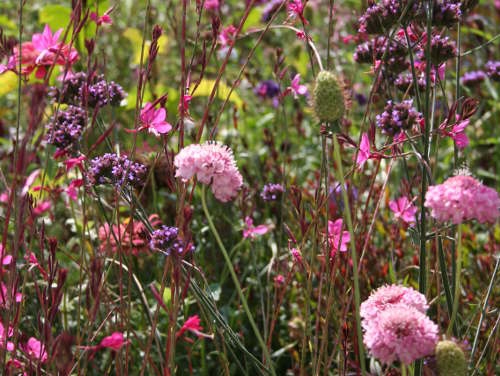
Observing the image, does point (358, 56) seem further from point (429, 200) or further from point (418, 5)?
point (429, 200)

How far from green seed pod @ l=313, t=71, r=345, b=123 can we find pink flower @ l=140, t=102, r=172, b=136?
42 centimetres

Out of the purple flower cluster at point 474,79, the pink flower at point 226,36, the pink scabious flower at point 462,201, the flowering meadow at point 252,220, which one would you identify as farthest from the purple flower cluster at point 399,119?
the purple flower cluster at point 474,79

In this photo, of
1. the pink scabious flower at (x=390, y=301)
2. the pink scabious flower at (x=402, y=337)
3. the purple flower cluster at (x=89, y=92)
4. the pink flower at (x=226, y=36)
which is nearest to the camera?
the pink scabious flower at (x=402, y=337)

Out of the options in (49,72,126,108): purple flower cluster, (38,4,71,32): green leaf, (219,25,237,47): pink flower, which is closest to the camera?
(49,72,126,108): purple flower cluster

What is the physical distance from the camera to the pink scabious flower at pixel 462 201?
97 cm

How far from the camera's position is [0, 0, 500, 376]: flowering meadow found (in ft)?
3.66

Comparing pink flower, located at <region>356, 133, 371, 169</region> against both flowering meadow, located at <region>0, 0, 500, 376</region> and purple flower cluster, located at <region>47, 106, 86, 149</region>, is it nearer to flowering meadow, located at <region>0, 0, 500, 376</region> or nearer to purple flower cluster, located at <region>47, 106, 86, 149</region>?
flowering meadow, located at <region>0, 0, 500, 376</region>

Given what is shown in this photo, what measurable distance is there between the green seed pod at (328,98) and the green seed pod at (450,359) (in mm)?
379

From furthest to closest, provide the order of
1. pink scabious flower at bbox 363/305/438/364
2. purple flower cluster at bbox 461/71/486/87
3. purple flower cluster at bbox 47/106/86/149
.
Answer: purple flower cluster at bbox 461/71/486/87
purple flower cluster at bbox 47/106/86/149
pink scabious flower at bbox 363/305/438/364

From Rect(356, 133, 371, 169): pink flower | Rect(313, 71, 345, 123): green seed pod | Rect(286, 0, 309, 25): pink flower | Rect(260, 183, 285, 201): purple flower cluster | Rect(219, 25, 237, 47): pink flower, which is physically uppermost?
Rect(286, 0, 309, 25): pink flower

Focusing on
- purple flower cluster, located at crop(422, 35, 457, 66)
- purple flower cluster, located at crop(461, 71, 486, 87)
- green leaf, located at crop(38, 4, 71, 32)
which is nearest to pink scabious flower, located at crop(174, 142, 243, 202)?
purple flower cluster, located at crop(422, 35, 457, 66)

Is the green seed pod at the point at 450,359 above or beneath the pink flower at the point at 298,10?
beneath

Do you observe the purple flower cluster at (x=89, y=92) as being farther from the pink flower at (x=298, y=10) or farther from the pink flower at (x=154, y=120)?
the pink flower at (x=298, y=10)

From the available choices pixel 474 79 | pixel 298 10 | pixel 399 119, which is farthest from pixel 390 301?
pixel 474 79
